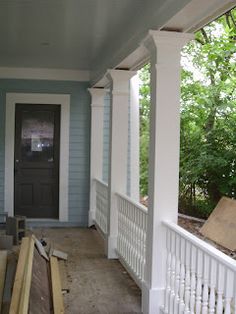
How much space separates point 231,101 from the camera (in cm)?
910

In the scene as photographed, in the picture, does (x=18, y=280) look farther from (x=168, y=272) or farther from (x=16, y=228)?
(x=16, y=228)

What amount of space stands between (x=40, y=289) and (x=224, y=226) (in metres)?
3.19

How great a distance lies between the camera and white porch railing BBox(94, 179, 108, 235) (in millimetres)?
6660

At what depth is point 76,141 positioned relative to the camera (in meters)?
7.89

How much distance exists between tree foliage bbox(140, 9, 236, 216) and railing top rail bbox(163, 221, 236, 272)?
5114 mm

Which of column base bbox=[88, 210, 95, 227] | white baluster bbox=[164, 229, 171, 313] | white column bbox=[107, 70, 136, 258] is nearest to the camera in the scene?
white baluster bbox=[164, 229, 171, 313]

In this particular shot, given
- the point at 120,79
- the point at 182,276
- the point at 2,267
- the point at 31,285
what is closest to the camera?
the point at 182,276

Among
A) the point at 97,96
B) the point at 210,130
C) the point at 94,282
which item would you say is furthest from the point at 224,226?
the point at 210,130

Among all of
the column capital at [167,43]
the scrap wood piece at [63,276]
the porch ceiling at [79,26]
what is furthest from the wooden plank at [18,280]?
the porch ceiling at [79,26]

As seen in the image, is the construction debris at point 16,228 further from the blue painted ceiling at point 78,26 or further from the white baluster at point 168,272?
the white baluster at point 168,272

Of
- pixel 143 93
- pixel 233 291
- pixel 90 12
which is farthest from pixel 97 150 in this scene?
pixel 143 93

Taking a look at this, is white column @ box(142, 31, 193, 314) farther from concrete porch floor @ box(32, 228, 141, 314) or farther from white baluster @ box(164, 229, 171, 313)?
concrete porch floor @ box(32, 228, 141, 314)

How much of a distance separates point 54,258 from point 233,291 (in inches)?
123

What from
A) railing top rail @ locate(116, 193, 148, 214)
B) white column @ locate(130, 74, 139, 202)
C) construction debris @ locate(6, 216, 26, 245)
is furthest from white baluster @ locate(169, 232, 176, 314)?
white column @ locate(130, 74, 139, 202)
